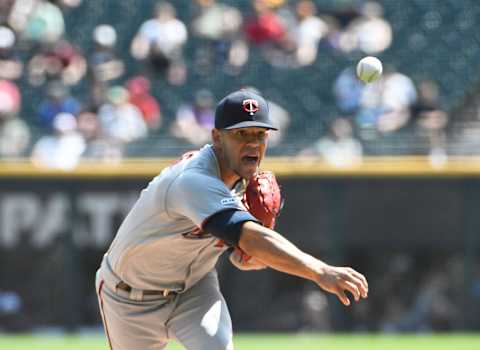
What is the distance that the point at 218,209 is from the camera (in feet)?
16.5

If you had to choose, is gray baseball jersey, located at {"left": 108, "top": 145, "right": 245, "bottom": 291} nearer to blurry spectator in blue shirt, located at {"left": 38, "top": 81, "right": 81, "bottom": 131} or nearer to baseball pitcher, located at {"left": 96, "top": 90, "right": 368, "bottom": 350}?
baseball pitcher, located at {"left": 96, "top": 90, "right": 368, "bottom": 350}

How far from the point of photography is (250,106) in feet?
17.6

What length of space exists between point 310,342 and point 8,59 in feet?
18.9

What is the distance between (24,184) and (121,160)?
1.16m

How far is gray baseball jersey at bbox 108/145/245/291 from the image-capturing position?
5.13m

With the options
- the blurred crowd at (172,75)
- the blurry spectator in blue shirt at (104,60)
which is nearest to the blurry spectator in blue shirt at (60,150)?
the blurred crowd at (172,75)

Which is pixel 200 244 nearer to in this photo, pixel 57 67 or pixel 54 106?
pixel 54 106

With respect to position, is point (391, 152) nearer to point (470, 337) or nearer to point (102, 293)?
point (470, 337)

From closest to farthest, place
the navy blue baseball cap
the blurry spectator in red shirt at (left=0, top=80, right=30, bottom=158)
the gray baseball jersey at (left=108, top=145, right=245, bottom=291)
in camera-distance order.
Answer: the gray baseball jersey at (left=108, top=145, right=245, bottom=291) < the navy blue baseball cap < the blurry spectator in red shirt at (left=0, top=80, right=30, bottom=158)

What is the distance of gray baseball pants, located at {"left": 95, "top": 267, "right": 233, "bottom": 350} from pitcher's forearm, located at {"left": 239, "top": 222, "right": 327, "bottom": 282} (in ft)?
3.45

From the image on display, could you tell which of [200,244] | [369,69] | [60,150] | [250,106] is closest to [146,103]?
[60,150]

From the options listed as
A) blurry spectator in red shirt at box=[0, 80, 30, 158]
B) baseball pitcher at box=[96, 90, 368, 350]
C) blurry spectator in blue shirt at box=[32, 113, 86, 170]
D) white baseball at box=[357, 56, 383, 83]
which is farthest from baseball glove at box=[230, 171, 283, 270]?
blurry spectator in red shirt at box=[0, 80, 30, 158]

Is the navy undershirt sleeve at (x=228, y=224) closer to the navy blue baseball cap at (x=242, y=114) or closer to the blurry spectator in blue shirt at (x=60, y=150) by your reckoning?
the navy blue baseball cap at (x=242, y=114)

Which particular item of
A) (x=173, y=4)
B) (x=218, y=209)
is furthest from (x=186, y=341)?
(x=173, y=4)
